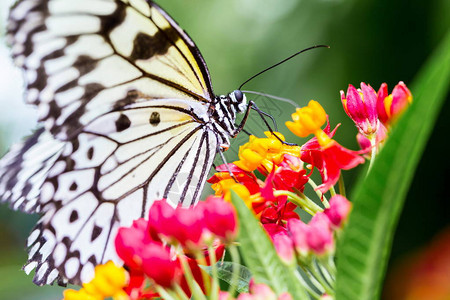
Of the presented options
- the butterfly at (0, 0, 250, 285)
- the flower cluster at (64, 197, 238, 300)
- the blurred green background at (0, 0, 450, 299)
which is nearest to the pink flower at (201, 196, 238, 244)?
the flower cluster at (64, 197, 238, 300)

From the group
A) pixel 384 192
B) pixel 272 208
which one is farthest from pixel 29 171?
pixel 384 192

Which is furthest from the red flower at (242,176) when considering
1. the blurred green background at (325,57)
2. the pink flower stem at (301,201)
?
the blurred green background at (325,57)

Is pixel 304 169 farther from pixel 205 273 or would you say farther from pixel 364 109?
pixel 205 273

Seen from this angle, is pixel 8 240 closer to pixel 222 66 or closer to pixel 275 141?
pixel 222 66

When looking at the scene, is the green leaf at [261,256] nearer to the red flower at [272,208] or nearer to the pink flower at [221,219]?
the pink flower at [221,219]

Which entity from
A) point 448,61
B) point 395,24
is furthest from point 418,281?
point 448,61

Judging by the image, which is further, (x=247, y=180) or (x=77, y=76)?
(x=77, y=76)

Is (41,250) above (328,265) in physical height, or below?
above

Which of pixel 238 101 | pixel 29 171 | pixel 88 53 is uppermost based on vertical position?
pixel 88 53
